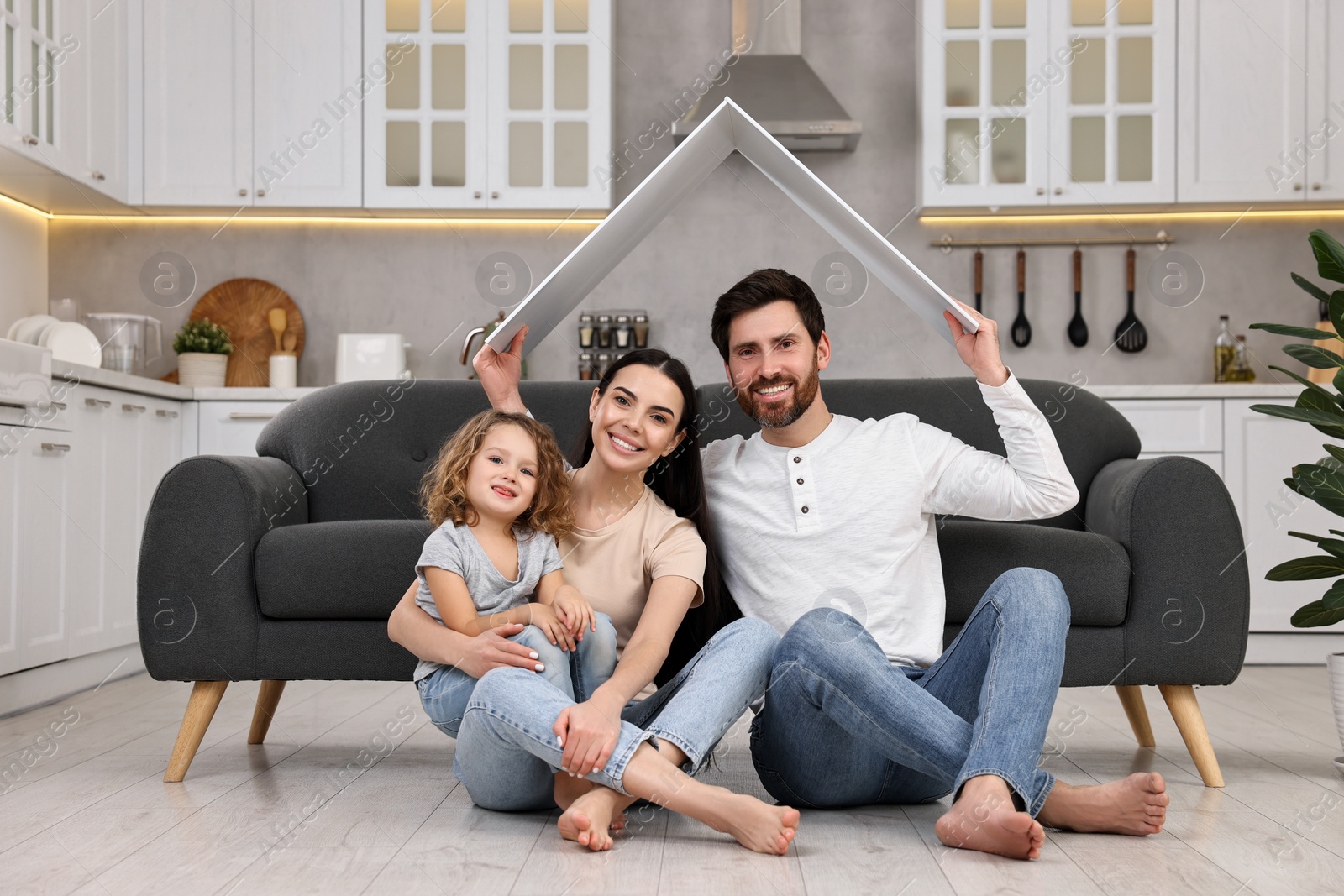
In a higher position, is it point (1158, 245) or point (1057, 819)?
point (1158, 245)

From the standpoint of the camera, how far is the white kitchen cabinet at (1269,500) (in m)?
3.75

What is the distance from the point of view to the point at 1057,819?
60.1 inches

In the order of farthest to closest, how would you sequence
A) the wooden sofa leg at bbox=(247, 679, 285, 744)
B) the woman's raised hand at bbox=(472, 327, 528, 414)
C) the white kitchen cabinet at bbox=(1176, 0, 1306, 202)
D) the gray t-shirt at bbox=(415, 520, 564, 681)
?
the white kitchen cabinet at bbox=(1176, 0, 1306, 202)
the wooden sofa leg at bbox=(247, 679, 285, 744)
the woman's raised hand at bbox=(472, 327, 528, 414)
the gray t-shirt at bbox=(415, 520, 564, 681)

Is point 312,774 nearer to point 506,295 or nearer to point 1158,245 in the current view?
point 506,295

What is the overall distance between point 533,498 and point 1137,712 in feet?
4.47

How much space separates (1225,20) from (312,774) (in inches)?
157

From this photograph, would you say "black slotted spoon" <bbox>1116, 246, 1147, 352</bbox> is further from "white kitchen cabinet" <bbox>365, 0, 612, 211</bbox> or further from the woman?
the woman

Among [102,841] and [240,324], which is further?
[240,324]

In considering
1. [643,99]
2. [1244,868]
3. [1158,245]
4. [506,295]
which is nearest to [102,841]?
[1244,868]

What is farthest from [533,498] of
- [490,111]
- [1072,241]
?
[1072,241]

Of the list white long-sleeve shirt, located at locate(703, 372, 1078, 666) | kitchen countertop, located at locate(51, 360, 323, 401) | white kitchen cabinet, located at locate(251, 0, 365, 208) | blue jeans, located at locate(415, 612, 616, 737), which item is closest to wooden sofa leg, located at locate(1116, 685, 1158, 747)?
white long-sleeve shirt, located at locate(703, 372, 1078, 666)

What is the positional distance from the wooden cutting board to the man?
2975 mm

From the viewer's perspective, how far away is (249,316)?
4395 mm

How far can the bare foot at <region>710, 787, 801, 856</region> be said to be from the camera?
1.41m
